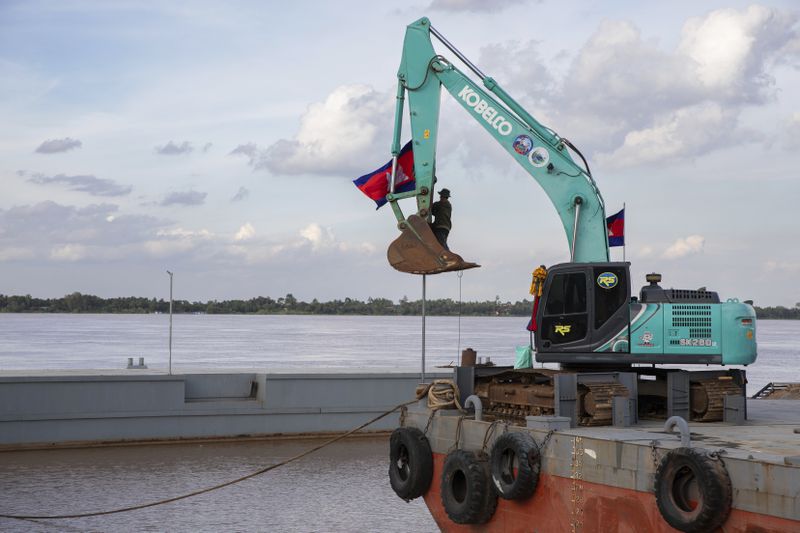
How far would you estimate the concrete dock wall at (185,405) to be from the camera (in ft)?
90.4

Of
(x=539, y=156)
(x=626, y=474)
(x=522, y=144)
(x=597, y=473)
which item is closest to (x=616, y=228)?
(x=539, y=156)

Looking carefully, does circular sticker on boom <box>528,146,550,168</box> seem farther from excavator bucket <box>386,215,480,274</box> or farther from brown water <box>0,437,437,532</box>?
brown water <box>0,437,437,532</box>

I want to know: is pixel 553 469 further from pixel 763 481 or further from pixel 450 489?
pixel 763 481

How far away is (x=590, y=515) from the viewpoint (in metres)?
13.0

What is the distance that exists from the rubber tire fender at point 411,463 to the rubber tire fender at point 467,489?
3.53ft

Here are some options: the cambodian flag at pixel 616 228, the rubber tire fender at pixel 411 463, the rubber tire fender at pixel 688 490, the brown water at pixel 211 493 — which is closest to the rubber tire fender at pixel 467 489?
the rubber tire fender at pixel 411 463

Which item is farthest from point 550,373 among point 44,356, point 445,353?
point 445,353

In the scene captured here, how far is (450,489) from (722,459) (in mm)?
5002

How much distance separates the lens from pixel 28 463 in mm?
26188

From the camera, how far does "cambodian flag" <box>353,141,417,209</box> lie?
18375 mm

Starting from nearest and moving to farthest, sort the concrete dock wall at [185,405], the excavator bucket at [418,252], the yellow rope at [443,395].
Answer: the yellow rope at [443,395]
the excavator bucket at [418,252]
the concrete dock wall at [185,405]

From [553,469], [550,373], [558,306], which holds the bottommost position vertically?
[553,469]

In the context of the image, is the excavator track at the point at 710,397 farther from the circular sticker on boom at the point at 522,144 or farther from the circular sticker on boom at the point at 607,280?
the circular sticker on boom at the point at 522,144

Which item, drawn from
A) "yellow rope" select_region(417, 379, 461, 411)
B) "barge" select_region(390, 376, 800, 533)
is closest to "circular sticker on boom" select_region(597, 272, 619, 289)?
"barge" select_region(390, 376, 800, 533)
